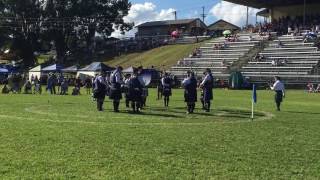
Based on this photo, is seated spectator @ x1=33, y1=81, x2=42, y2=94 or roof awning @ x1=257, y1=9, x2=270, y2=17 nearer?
seated spectator @ x1=33, y1=81, x2=42, y2=94

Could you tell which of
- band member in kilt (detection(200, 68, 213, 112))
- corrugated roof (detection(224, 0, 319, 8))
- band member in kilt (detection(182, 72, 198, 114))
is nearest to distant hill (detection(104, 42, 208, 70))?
corrugated roof (detection(224, 0, 319, 8))

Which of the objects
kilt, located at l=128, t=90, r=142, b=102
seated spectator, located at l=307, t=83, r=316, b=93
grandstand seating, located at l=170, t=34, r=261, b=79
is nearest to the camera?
kilt, located at l=128, t=90, r=142, b=102

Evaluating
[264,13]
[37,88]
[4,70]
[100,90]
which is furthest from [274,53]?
[100,90]

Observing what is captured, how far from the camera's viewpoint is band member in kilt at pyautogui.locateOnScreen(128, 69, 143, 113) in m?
25.9

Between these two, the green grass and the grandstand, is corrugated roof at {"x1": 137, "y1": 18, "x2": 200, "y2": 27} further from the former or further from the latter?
the grandstand

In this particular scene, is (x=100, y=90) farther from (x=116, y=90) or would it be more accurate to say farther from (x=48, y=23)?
(x=48, y=23)

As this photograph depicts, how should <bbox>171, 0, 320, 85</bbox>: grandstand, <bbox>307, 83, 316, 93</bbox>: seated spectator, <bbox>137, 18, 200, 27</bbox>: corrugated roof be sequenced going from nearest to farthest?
1. <bbox>307, 83, 316, 93</bbox>: seated spectator
2. <bbox>171, 0, 320, 85</bbox>: grandstand
3. <bbox>137, 18, 200, 27</bbox>: corrugated roof

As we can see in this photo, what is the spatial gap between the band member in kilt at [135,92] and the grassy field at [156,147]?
2.63 metres

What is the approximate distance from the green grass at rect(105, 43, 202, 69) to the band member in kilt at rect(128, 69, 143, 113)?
4250 centimetres

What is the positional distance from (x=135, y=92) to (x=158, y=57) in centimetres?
5046

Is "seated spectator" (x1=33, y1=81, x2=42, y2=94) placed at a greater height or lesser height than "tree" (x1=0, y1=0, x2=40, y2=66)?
lesser

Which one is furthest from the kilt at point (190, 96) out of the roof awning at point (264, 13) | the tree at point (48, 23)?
→ the tree at point (48, 23)

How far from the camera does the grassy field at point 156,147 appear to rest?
11.0 metres

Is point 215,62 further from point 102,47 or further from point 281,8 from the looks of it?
point 102,47
